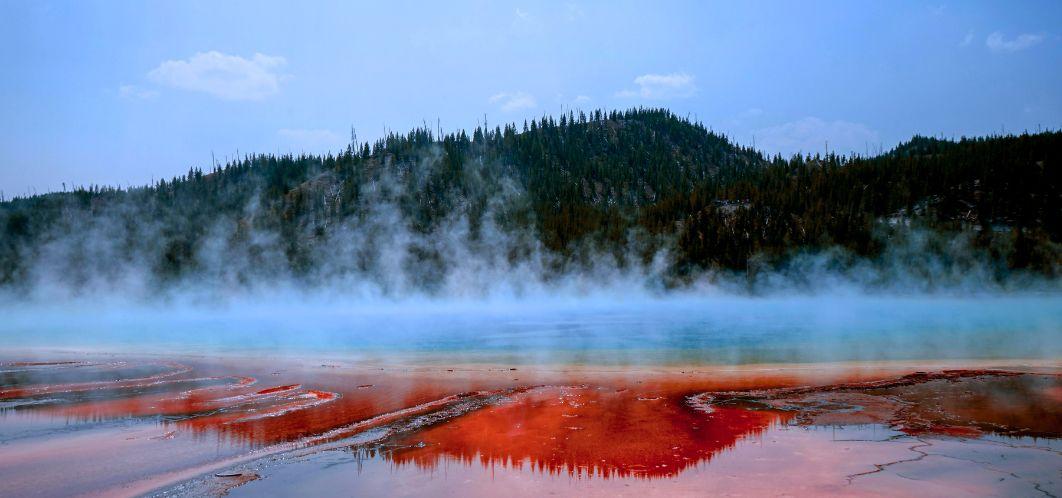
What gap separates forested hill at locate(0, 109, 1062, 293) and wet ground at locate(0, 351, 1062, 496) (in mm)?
64196

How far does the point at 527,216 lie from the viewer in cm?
9925

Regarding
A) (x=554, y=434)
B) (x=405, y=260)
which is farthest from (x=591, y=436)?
(x=405, y=260)

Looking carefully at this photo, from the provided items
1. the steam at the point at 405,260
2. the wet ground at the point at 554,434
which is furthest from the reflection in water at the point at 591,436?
the steam at the point at 405,260

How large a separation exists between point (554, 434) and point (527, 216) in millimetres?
89408

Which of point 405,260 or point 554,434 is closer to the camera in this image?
point 554,434

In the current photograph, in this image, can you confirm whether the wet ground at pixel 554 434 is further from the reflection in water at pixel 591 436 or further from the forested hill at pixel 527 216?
the forested hill at pixel 527 216

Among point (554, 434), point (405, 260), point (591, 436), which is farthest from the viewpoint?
point (405, 260)

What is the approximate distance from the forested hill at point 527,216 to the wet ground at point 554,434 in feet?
211

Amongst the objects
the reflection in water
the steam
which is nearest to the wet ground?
→ the reflection in water

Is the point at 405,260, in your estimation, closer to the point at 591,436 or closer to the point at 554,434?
the point at 554,434

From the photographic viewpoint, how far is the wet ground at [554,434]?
7.63 meters

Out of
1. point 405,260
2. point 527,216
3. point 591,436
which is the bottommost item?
point 591,436

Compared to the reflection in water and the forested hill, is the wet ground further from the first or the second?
the forested hill

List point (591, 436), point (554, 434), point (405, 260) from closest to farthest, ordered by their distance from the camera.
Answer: point (591, 436), point (554, 434), point (405, 260)
